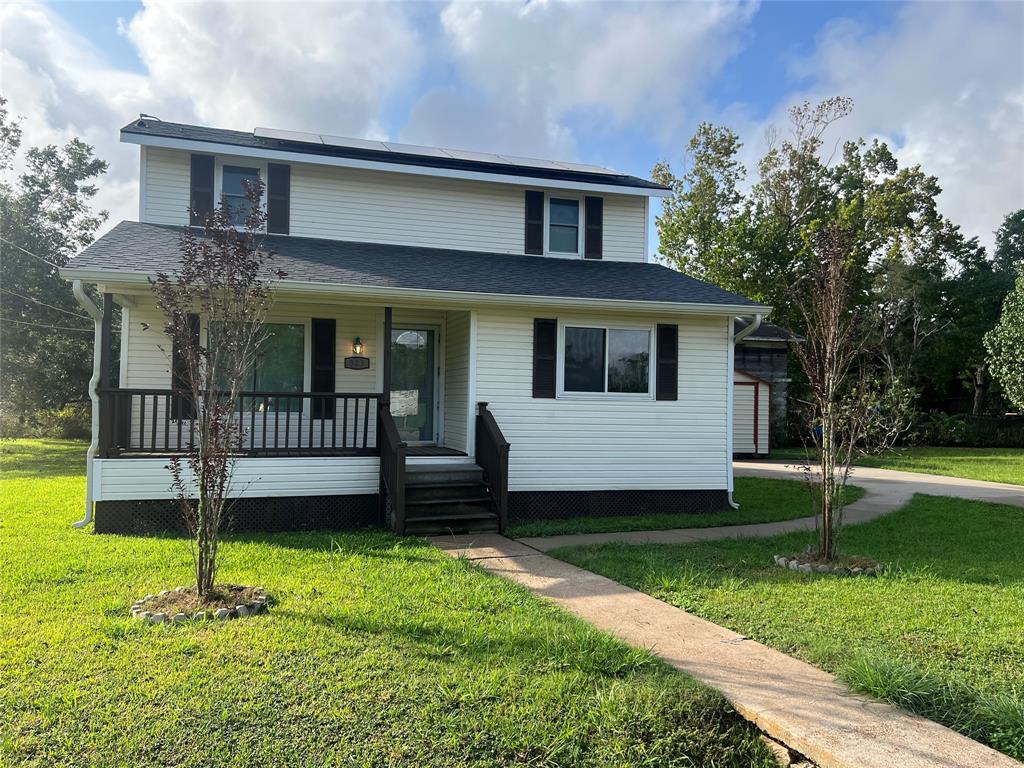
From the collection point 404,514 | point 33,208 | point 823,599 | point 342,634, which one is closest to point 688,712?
point 342,634

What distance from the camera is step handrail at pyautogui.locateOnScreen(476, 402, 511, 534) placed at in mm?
8469

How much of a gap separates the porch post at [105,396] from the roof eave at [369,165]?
10.4ft

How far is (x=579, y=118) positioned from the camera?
1623cm

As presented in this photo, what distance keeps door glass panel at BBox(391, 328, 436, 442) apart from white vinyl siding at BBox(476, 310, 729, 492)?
5.84 ft

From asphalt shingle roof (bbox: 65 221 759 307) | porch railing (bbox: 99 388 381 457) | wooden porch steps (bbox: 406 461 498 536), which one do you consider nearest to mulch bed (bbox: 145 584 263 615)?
porch railing (bbox: 99 388 381 457)

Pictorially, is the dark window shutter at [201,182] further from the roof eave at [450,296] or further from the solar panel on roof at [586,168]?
the solar panel on roof at [586,168]

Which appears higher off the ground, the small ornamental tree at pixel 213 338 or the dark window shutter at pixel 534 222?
the dark window shutter at pixel 534 222

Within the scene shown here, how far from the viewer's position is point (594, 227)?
38.7 ft

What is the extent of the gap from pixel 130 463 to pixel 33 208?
18.6 metres

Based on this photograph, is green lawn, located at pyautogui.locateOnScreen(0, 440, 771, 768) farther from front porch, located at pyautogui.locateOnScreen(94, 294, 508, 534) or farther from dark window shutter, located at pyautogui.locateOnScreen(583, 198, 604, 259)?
dark window shutter, located at pyautogui.locateOnScreen(583, 198, 604, 259)

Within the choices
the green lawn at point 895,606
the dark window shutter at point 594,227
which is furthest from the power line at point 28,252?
the green lawn at point 895,606

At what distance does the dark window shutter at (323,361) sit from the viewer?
9.83 metres

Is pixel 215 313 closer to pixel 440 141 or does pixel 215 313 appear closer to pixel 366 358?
pixel 366 358

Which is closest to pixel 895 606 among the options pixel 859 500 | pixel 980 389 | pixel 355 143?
pixel 859 500
